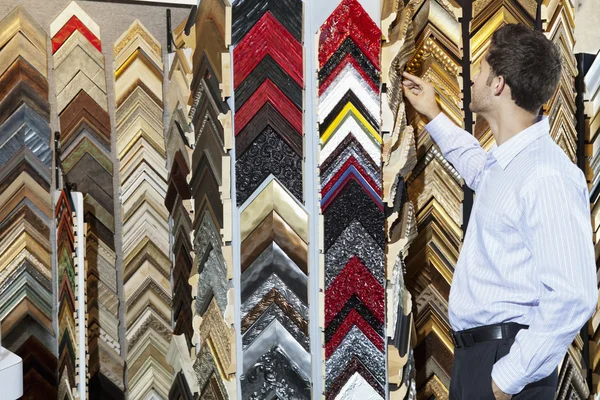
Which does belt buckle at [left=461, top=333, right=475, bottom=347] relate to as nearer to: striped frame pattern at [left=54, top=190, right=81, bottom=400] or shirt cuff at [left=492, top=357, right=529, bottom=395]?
shirt cuff at [left=492, top=357, right=529, bottom=395]

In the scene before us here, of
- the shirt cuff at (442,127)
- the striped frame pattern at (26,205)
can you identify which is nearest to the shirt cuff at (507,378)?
the shirt cuff at (442,127)

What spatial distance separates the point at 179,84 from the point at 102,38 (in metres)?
0.74

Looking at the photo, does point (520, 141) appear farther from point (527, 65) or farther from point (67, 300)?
point (67, 300)

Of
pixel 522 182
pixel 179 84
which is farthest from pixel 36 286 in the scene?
pixel 522 182

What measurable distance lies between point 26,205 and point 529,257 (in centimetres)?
207

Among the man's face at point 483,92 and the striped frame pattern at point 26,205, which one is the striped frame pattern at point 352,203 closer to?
the man's face at point 483,92

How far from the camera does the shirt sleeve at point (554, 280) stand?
170 cm

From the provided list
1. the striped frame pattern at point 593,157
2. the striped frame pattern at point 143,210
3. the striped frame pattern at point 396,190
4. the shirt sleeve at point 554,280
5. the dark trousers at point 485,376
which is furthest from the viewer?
the striped frame pattern at point 143,210

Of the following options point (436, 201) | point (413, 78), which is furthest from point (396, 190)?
point (436, 201)

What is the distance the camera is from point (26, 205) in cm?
310

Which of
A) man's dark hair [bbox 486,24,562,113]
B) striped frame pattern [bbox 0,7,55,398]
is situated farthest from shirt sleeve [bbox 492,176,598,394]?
striped frame pattern [bbox 0,7,55,398]

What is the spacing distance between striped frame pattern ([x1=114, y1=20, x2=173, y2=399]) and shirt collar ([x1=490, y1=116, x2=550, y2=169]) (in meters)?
1.77

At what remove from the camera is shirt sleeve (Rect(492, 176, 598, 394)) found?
1.70 metres

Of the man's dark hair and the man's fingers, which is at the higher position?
the man's fingers
